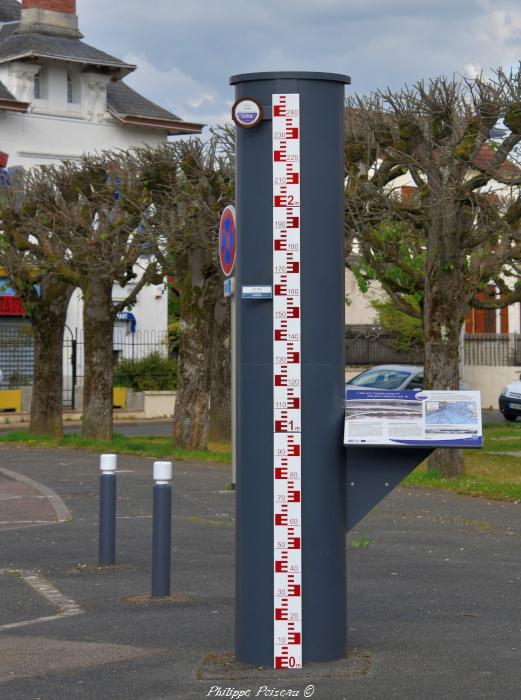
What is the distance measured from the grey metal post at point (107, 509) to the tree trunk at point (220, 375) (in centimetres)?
1610

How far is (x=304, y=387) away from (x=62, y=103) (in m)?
44.8

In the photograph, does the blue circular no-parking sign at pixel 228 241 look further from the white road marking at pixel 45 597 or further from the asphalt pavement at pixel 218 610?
the white road marking at pixel 45 597

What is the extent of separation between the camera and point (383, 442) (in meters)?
6.78

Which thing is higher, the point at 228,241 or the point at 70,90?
the point at 70,90

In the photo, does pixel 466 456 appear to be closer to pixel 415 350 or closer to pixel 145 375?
pixel 145 375

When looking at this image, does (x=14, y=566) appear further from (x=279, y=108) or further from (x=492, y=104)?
(x=492, y=104)

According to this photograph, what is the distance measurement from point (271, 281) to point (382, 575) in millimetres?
4098

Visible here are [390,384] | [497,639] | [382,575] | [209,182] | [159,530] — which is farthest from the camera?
[390,384]

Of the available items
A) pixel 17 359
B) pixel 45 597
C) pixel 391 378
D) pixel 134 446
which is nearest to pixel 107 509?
pixel 45 597

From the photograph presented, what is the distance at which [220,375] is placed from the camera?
27.2 m

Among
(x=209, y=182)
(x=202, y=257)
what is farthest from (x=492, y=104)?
(x=202, y=257)

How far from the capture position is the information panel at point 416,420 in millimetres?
6797

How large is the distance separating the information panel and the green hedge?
3599 cm

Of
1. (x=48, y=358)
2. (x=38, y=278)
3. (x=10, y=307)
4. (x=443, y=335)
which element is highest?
(x=10, y=307)
